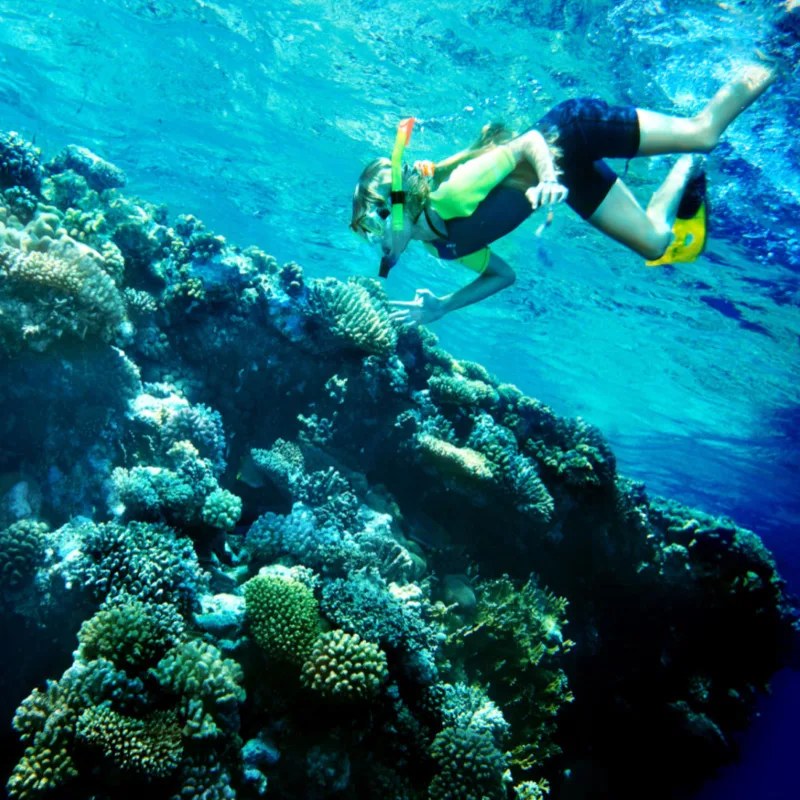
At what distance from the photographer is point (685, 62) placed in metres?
10.3

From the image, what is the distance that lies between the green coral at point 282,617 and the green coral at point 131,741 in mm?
959

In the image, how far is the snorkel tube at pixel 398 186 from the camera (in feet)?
11.4

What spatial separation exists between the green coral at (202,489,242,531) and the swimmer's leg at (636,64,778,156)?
5.53 m

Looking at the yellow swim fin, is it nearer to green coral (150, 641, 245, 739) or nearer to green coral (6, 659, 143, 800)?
green coral (150, 641, 245, 739)

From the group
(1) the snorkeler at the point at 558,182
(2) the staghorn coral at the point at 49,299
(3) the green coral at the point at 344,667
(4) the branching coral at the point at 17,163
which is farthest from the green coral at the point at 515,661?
(4) the branching coral at the point at 17,163

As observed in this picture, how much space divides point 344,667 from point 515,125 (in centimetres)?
1600

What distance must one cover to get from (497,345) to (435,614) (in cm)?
3087

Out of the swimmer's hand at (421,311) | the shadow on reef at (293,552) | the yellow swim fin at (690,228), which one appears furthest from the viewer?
the swimmer's hand at (421,311)

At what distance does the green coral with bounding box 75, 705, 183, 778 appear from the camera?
3.45 metres

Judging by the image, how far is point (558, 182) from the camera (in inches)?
144

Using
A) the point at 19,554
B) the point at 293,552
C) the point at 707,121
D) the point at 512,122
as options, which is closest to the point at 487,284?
the point at 707,121

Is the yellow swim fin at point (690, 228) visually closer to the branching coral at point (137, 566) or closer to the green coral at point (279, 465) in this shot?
the green coral at point (279, 465)

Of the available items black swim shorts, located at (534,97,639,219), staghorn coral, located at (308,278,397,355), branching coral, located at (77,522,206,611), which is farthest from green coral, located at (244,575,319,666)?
black swim shorts, located at (534,97,639,219)

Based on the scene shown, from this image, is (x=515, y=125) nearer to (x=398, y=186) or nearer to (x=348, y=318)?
(x=348, y=318)
